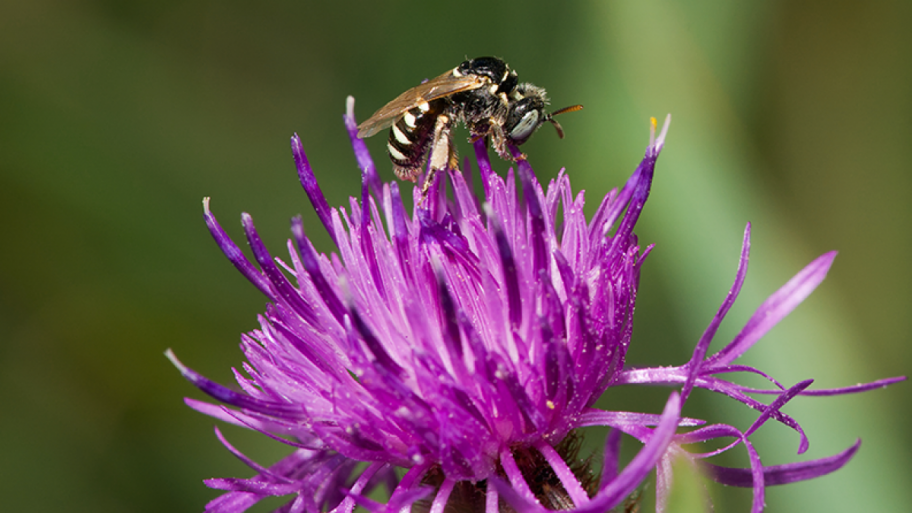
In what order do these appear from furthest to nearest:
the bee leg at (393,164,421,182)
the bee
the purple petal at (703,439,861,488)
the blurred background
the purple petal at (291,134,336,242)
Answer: the blurred background, the bee leg at (393,164,421,182), the bee, the purple petal at (291,134,336,242), the purple petal at (703,439,861,488)

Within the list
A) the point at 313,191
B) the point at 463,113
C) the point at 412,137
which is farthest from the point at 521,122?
the point at 313,191

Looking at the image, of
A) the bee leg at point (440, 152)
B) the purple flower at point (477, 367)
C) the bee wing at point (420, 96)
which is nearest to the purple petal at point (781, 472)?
the purple flower at point (477, 367)

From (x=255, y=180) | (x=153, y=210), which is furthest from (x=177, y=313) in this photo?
(x=255, y=180)

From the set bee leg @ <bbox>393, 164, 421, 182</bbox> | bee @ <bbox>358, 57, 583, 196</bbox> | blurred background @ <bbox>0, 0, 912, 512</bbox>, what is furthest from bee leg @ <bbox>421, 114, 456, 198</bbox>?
blurred background @ <bbox>0, 0, 912, 512</bbox>

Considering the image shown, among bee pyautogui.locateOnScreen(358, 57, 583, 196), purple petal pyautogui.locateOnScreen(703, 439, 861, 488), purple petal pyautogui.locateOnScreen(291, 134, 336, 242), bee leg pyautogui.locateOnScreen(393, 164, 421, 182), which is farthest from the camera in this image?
bee leg pyautogui.locateOnScreen(393, 164, 421, 182)

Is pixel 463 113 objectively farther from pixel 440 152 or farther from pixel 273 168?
pixel 273 168

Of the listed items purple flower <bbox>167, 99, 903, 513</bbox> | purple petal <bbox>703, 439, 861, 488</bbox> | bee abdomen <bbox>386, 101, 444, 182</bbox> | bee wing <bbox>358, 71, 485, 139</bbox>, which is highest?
bee wing <bbox>358, 71, 485, 139</bbox>

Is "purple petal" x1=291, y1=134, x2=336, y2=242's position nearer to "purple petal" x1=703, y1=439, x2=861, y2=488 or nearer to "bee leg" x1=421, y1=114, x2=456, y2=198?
"bee leg" x1=421, y1=114, x2=456, y2=198
